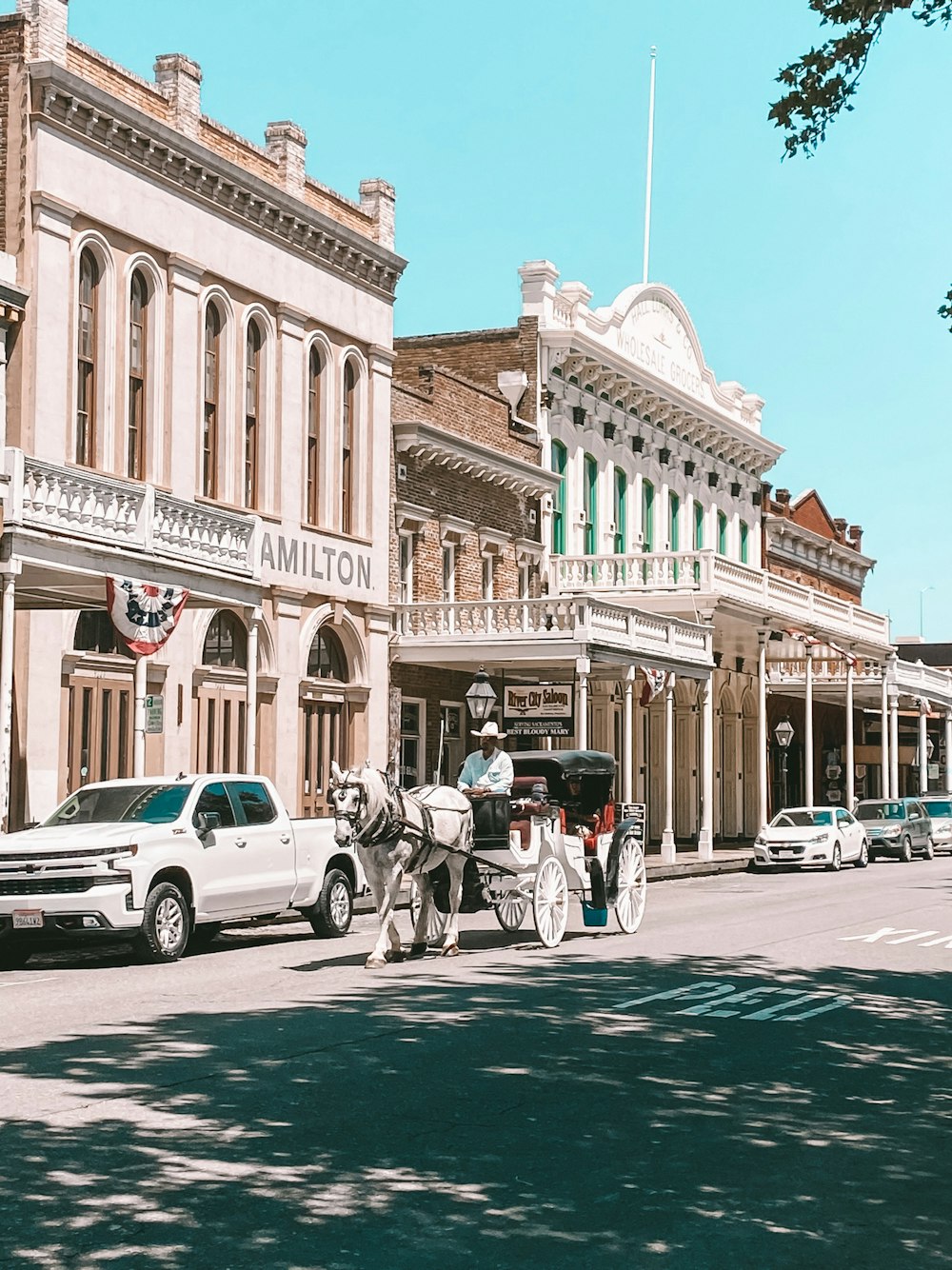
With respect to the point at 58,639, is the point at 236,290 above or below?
above

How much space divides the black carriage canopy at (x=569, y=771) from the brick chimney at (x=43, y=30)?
12.3 metres

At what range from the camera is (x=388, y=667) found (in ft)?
112

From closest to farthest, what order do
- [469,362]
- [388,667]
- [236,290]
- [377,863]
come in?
[377,863] < [236,290] < [388,667] < [469,362]

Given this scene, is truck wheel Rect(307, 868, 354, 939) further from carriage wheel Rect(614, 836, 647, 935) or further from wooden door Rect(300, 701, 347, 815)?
wooden door Rect(300, 701, 347, 815)

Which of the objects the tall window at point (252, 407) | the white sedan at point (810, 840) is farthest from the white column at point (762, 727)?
the tall window at point (252, 407)

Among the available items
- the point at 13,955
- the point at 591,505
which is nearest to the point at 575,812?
the point at 13,955

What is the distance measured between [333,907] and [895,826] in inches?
1054

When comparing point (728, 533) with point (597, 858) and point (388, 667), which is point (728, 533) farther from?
point (597, 858)

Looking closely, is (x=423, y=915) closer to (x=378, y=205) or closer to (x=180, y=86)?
(x=180, y=86)

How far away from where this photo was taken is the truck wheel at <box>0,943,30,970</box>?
17.5m

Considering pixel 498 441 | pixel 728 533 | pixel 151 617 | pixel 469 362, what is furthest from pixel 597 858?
pixel 728 533

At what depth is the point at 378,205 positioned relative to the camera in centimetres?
3425

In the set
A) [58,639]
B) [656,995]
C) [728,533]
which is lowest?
[656,995]

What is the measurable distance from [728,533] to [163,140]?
27681 mm
